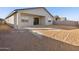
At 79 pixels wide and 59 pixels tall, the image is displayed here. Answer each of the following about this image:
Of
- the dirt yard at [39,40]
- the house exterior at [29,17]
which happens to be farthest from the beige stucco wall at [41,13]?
the dirt yard at [39,40]

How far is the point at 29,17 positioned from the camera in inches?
94.8

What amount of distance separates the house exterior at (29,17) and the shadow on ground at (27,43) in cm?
13

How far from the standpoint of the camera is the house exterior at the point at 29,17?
7.80 ft

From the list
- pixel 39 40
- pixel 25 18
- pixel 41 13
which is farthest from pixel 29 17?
pixel 39 40

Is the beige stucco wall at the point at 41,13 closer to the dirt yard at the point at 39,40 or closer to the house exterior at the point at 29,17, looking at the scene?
the house exterior at the point at 29,17

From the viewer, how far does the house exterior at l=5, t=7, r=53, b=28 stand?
2.38 m

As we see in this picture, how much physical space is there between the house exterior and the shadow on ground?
0.42 feet

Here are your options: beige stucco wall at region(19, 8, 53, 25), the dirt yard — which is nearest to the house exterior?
beige stucco wall at region(19, 8, 53, 25)

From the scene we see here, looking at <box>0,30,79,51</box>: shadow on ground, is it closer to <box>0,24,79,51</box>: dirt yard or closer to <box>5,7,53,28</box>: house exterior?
<box>0,24,79,51</box>: dirt yard

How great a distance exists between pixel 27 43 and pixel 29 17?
0.37m

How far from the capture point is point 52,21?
2.45 m
